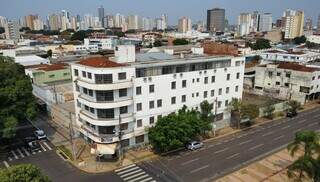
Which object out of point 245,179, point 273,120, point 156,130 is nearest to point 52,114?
point 156,130

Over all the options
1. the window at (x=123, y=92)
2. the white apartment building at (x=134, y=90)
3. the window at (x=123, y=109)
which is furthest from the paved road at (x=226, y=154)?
the window at (x=123, y=92)

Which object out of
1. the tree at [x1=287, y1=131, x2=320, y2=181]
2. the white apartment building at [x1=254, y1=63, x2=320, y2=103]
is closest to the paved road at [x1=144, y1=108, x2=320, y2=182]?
the tree at [x1=287, y1=131, x2=320, y2=181]

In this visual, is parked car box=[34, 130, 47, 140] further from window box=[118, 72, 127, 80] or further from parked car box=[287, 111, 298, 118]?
parked car box=[287, 111, 298, 118]

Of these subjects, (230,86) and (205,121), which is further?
(230,86)

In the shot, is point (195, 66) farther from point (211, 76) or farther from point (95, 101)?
point (95, 101)

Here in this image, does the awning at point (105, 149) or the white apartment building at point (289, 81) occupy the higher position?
the white apartment building at point (289, 81)

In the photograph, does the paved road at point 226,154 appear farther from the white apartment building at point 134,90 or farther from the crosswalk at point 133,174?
the white apartment building at point 134,90
